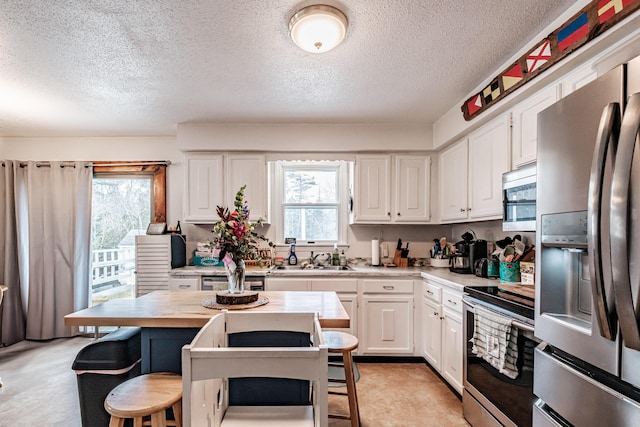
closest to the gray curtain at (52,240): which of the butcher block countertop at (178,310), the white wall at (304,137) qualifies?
the white wall at (304,137)

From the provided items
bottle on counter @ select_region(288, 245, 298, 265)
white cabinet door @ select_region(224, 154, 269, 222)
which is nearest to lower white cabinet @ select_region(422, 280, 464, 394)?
bottle on counter @ select_region(288, 245, 298, 265)

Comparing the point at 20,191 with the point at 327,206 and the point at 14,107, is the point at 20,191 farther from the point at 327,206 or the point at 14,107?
the point at 327,206

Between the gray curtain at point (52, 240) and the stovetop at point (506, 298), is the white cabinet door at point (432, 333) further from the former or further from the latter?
the gray curtain at point (52, 240)

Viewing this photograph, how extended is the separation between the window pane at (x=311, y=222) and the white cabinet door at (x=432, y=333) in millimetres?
1397

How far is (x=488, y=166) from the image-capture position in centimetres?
260

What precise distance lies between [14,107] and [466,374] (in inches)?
177

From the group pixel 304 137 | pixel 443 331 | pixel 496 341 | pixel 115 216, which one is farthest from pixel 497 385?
pixel 115 216

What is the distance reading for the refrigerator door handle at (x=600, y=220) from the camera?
94 cm

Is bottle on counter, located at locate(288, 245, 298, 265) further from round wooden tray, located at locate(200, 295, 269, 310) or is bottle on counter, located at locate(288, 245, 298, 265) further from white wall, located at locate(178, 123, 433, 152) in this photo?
round wooden tray, located at locate(200, 295, 269, 310)

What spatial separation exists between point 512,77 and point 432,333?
2179 millimetres

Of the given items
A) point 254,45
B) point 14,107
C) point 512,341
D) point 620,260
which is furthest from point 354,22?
point 14,107

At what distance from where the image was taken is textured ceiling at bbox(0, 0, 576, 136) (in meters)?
1.68

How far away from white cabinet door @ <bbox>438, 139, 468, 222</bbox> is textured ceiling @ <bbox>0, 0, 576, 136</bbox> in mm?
429

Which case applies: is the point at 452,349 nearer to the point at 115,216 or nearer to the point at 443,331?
the point at 443,331
